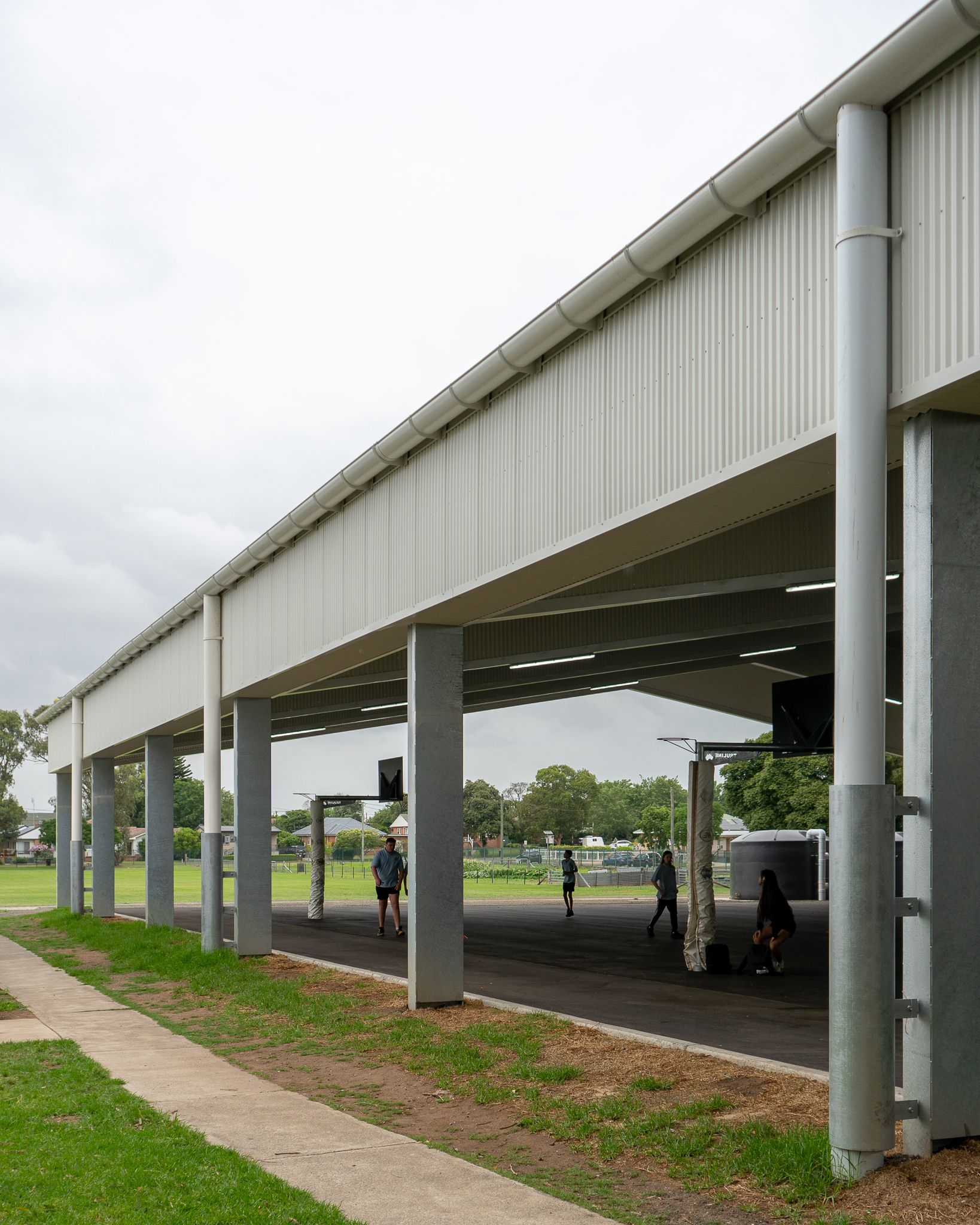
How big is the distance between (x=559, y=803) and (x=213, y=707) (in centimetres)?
11426

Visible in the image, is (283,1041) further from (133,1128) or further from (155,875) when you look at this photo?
(155,875)

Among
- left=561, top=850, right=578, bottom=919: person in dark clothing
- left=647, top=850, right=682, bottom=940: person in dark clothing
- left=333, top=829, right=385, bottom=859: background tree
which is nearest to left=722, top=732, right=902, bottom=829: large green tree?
left=561, top=850, right=578, bottom=919: person in dark clothing

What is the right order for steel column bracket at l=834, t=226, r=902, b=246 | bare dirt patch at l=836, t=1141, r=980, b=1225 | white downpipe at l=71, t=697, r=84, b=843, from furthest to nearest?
white downpipe at l=71, t=697, r=84, b=843 → steel column bracket at l=834, t=226, r=902, b=246 → bare dirt patch at l=836, t=1141, r=980, b=1225

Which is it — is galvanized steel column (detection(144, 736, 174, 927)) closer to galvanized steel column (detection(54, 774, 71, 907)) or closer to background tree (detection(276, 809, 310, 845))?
galvanized steel column (detection(54, 774, 71, 907))

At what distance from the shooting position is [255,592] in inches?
798

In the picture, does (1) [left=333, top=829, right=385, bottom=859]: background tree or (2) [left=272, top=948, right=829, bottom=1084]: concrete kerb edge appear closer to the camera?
(2) [left=272, top=948, right=829, bottom=1084]: concrete kerb edge

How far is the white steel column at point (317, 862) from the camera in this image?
32.8 m

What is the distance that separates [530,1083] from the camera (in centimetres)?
962

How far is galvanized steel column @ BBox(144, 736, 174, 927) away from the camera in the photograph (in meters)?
29.4

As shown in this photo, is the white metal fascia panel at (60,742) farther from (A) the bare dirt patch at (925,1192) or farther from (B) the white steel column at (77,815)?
(A) the bare dirt patch at (925,1192)

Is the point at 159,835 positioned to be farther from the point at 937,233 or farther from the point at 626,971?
the point at 937,233

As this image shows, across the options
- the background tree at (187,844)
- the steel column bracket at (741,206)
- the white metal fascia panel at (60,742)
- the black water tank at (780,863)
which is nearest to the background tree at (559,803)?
the background tree at (187,844)

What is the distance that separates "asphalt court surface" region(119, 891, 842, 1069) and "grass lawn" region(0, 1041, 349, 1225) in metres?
4.95

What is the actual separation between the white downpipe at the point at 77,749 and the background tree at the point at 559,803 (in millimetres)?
98856
